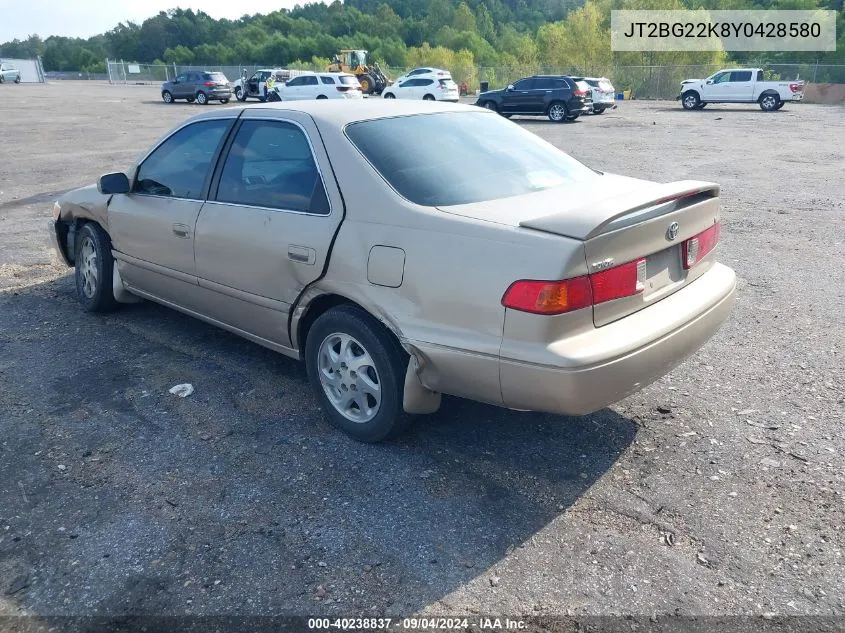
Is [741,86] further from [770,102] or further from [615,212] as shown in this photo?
[615,212]

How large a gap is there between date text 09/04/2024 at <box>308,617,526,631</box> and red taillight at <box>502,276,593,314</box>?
1.16m

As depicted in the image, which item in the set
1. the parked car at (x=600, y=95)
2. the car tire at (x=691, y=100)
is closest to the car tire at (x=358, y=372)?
the parked car at (x=600, y=95)

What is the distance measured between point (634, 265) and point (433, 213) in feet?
3.00

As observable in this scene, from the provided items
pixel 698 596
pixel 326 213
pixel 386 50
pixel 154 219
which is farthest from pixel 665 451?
pixel 386 50

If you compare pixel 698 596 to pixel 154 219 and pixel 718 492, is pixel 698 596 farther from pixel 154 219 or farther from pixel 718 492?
pixel 154 219

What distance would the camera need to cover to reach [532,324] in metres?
2.80

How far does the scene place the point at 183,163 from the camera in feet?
15.0

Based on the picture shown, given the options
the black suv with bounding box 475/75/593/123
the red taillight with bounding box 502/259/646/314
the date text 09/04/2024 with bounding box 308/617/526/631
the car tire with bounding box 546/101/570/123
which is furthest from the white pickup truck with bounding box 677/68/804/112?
the date text 09/04/2024 with bounding box 308/617/526/631

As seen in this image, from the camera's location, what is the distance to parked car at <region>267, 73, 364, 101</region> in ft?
107

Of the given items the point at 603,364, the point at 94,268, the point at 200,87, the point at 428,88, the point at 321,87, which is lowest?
the point at 603,364

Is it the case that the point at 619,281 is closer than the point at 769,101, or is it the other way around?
the point at 619,281

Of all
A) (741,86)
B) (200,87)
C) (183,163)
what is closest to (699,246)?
(183,163)

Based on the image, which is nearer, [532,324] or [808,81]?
[532,324]

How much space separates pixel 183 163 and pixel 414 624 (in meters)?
3.35
